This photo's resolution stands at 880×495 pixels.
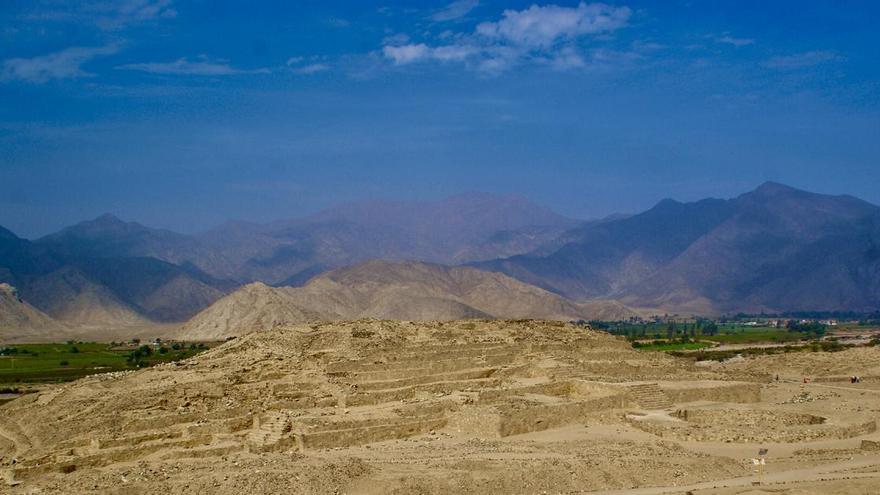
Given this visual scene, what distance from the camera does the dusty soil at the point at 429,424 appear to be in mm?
24953

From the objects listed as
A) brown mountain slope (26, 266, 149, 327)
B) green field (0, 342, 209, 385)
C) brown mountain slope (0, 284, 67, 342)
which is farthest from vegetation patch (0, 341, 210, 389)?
brown mountain slope (26, 266, 149, 327)

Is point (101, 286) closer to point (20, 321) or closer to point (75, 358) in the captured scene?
point (20, 321)

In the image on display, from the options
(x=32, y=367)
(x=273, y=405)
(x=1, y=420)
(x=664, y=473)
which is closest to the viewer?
(x=664, y=473)

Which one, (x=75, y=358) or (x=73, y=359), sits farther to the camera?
(x=75, y=358)

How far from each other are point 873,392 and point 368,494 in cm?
2868

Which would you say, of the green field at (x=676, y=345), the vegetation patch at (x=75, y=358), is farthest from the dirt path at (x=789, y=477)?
the green field at (x=676, y=345)

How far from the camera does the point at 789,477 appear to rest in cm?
2656

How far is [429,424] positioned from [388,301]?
7714cm

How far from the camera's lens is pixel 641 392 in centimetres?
3569

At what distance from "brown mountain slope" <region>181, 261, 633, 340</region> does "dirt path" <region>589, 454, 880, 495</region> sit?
6037 cm

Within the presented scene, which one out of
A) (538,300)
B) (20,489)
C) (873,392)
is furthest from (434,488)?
(538,300)

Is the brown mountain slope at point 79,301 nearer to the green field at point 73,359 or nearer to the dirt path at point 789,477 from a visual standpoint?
the green field at point 73,359

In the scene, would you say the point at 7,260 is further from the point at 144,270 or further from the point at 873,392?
the point at 873,392

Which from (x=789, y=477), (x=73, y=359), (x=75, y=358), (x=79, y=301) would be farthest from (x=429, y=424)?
(x=79, y=301)
